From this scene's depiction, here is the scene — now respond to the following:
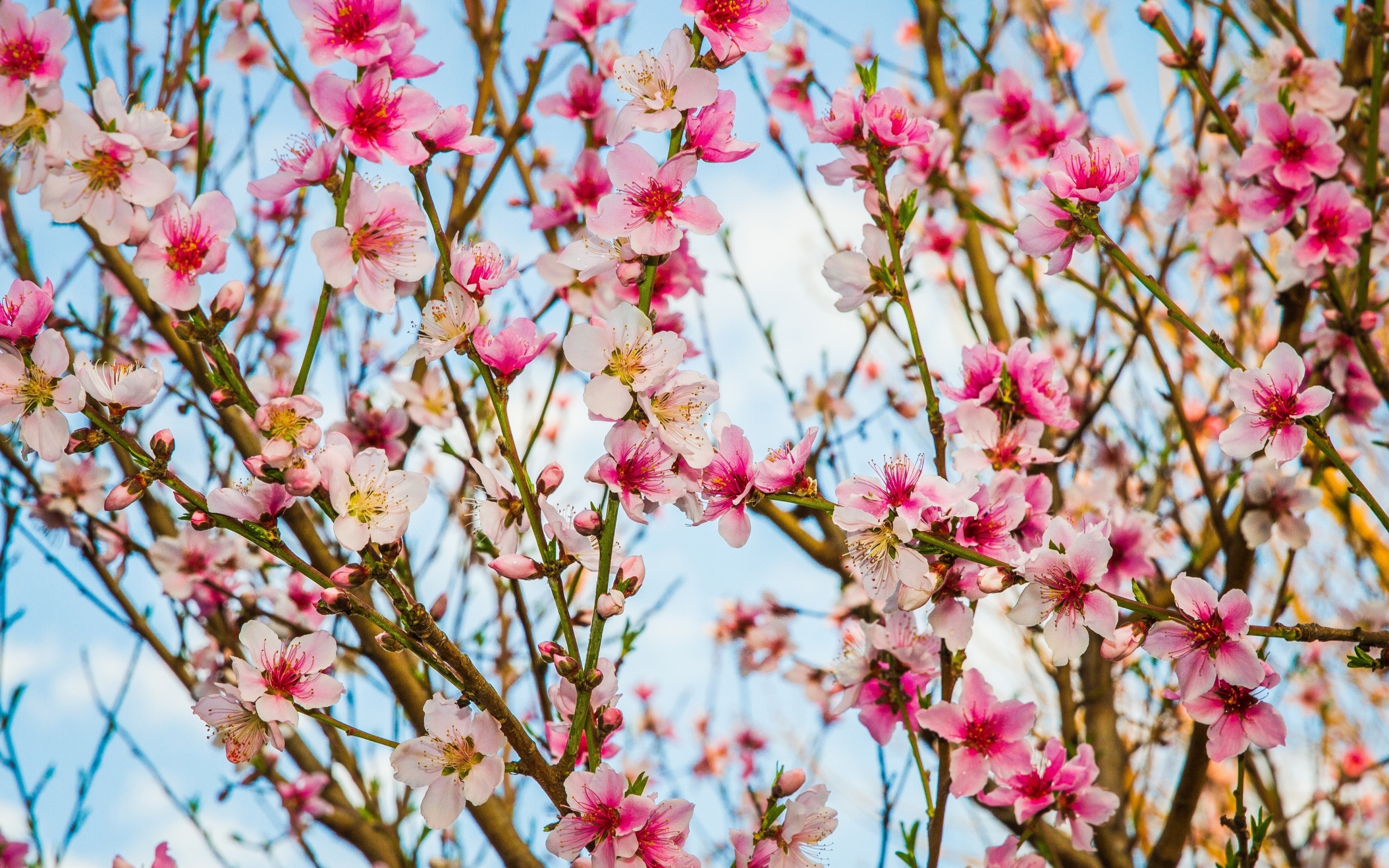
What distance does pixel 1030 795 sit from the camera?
1.91 m

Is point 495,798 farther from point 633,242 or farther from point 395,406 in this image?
point 633,242

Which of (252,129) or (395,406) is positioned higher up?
(252,129)

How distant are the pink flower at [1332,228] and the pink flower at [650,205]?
5.38 feet

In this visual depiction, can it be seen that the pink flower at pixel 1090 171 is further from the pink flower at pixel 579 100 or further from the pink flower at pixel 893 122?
the pink flower at pixel 579 100

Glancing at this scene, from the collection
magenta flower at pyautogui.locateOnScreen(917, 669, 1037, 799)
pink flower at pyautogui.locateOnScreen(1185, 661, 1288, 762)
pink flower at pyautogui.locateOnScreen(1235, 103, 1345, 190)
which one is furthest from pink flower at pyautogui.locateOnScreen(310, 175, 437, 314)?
pink flower at pyautogui.locateOnScreen(1235, 103, 1345, 190)

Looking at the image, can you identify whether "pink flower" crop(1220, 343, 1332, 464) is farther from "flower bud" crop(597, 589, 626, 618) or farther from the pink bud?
the pink bud

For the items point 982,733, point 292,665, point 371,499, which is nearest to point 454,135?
point 371,499

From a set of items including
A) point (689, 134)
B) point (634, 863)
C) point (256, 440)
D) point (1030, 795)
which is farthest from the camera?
point (256, 440)

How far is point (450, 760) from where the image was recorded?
1.50 m

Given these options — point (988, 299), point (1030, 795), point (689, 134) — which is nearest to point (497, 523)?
point (689, 134)

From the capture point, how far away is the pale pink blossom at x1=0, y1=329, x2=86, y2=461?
151 cm

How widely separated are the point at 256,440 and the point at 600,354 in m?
1.22

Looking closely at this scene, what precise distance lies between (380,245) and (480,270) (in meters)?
0.20

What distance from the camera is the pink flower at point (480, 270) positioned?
1.58 meters
